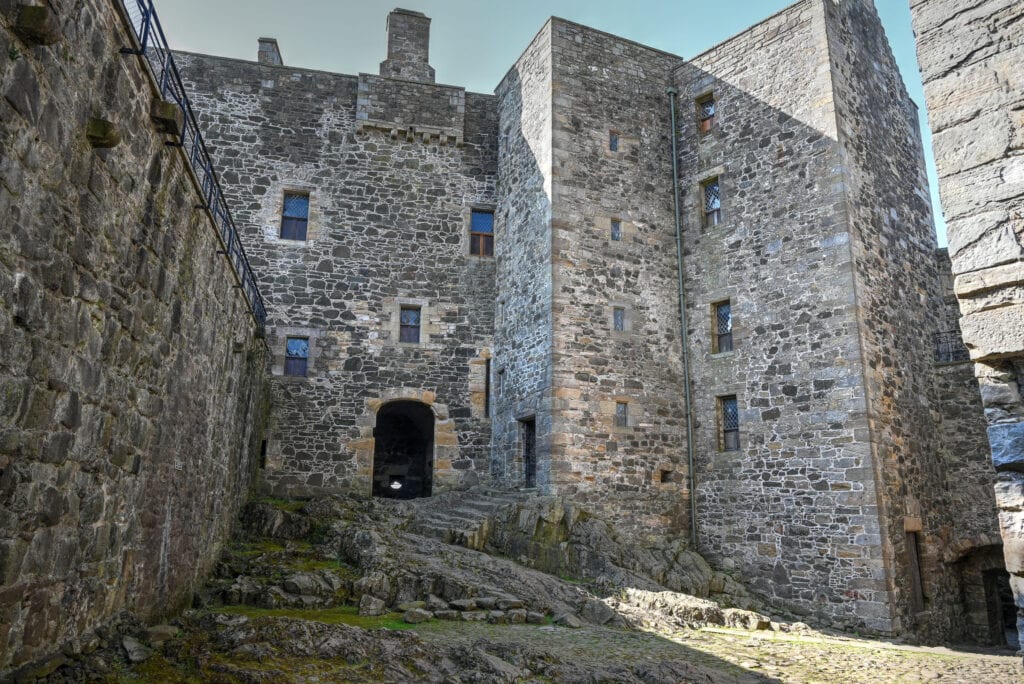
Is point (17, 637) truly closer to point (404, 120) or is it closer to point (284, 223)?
point (284, 223)

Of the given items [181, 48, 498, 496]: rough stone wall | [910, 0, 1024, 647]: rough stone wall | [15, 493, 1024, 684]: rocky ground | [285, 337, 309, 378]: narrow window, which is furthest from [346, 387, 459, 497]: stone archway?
[910, 0, 1024, 647]: rough stone wall

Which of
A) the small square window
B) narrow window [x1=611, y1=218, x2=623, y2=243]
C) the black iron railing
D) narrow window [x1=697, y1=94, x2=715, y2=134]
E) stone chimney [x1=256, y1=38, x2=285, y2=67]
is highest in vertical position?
stone chimney [x1=256, y1=38, x2=285, y2=67]

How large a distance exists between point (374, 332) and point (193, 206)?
8.73 m

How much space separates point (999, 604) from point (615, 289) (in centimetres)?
850

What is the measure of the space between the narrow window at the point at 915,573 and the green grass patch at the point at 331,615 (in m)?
8.07

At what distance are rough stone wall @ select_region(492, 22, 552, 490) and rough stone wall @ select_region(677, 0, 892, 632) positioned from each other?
114 inches

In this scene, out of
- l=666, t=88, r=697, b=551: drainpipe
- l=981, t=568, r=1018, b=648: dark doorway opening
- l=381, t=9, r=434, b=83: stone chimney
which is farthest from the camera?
l=381, t=9, r=434, b=83: stone chimney

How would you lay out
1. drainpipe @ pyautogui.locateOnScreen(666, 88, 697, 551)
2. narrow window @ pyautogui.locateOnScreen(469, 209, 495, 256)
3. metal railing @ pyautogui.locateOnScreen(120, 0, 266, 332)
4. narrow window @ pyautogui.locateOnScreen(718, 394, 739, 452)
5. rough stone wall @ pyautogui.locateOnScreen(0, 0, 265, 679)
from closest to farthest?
rough stone wall @ pyautogui.locateOnScreen(0, 0, 265, 679)
metal railing @ pyautogui.locateOnScreen(120, 0, 266, 332)
narrow window @ pyautogui.locateOnScreen(718, 394, 739, 452)
drainpipe @ pyautogui.locateOnScreen(666, 88, 697, 551)
narrow window @ pyautogui.locateOnScreen(469, 209, 495, 256)

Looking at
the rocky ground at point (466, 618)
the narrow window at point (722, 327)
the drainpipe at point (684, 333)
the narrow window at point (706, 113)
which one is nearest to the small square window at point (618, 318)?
the drainpipe at point (684, 333)

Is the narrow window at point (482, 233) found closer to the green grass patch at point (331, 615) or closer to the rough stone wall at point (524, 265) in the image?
the rough stone wall at point (524, 265)

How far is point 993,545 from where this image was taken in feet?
41.1

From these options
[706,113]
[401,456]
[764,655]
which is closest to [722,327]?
[706,113]

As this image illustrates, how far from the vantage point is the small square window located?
13570 mm

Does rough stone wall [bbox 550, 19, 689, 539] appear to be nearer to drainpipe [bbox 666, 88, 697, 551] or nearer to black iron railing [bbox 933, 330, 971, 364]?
drainpipe [bbox 666, 88, 697, 551]
